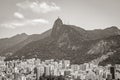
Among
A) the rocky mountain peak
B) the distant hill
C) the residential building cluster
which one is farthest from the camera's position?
Result: the rocky mountain peak

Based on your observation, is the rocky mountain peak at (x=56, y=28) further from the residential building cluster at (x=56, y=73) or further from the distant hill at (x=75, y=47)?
the residential building cluster at (x=56, y=73)

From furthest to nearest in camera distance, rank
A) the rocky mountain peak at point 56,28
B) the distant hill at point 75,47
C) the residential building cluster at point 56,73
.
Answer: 1. the rocky mountain peak at point 56,28
2. the distant hill at point 75,47
3. the residential building cluster at point 56,73

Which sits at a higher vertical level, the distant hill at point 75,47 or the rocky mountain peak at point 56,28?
the rocky mountain peak at point 56,28

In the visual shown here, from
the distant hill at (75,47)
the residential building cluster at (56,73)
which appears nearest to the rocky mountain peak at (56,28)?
the distant hill at (75,47)

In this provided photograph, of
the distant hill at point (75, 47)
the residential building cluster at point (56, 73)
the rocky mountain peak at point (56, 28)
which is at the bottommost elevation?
the residential building cluster at point (56, 73)

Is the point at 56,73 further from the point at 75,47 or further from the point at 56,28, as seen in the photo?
the point at 56,28

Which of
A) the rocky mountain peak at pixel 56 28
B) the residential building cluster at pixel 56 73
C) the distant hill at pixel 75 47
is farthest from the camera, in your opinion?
the rocky mountain peak at pixel 56 28

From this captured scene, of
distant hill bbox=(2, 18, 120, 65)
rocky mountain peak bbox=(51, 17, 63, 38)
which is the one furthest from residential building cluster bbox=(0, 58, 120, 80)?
rocky mountain peak bbox=(51, 17, 63, 38)

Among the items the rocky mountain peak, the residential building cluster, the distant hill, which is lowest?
the residential building cluster

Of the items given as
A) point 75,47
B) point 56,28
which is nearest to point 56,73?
point 75,47

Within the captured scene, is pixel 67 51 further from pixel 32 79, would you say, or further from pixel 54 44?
pixel 32 79

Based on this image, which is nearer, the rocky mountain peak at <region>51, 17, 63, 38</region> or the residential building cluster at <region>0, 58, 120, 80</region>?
the residential building cluster at <region>0, 58, 120, 80</region>

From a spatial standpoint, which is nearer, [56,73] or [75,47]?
[56,73]

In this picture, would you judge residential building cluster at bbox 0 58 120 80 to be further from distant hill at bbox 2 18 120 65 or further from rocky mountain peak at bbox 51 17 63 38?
rocky mountain peak at bbox 51 17 63 38
